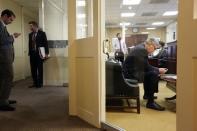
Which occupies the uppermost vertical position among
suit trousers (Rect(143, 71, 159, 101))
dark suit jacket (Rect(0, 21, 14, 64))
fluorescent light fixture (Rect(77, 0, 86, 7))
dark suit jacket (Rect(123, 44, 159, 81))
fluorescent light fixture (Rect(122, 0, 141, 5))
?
fluorescent light fixture (Rect(122, 0, 141, 5))

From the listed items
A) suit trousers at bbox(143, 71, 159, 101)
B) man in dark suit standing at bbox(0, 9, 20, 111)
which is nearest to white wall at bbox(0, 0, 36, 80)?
man in dark suit standing at bbox(0, 9, 20, 111)

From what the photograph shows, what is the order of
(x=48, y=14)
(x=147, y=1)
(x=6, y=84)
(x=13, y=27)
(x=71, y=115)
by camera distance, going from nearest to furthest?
(x=71, y=115)
(x=6, y=84)
(x=48, y=14)
(x=13, y=27)
(x=147, y=1)

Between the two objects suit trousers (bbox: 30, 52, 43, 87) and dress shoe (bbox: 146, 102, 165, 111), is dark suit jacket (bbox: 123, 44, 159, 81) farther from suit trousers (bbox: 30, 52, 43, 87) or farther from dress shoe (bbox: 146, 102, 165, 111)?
suit trousers (bbox: 30, 52, 43, 87)

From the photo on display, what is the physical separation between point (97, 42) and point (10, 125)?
4.66ft

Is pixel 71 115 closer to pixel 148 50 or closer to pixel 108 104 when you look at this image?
pixel 108 104

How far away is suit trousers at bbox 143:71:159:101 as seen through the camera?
3619 mm

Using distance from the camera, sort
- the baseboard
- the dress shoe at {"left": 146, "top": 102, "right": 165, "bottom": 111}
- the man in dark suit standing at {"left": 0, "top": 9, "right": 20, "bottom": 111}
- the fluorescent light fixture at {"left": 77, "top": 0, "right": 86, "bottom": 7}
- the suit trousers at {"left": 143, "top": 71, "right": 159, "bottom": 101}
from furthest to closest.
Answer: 1. the suit trousers at {"left": 143, "top": 71, "right": 159, "bottom": 101}
2. the dress shoe at {"left": 146, "top": 102, "right": 165, "bottom": 111}
3. the man in dark suit standing at {"left": 0, "top": 9, "right": 20, "bottom": 111}
4. the fluorescent light fixture at {"left": 77, "top": 0, "right": 86, "bottom": 7}
5. the baseboard

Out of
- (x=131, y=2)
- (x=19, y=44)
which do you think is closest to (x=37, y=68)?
(x=19, y=44)

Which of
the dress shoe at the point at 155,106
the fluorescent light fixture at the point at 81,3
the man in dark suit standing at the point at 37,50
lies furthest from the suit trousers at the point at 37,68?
the dress shoe at the point at 155,106

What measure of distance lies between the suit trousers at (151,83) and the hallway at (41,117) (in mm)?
1293

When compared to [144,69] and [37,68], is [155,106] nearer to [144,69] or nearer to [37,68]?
[144,69]

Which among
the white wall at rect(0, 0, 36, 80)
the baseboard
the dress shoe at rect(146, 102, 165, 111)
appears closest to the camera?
the baseboard

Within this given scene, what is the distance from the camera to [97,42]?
2.59 metres

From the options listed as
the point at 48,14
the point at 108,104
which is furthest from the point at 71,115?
the point at 48,14
